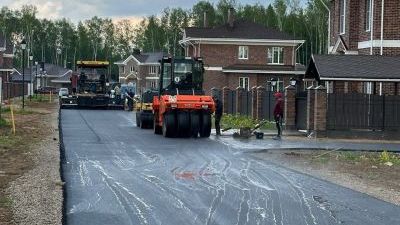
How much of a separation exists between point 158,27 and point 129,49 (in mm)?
24959

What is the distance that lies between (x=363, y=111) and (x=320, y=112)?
1.97 m

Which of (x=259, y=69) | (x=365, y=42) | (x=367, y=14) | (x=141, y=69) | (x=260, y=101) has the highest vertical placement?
(x=367, y=14)

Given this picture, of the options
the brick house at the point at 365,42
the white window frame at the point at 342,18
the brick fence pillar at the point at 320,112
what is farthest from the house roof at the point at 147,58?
the brick fence pillar at the point at 320,112

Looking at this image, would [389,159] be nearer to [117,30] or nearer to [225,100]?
[225,100]

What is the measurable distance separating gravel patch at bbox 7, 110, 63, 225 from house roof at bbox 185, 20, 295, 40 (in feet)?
164

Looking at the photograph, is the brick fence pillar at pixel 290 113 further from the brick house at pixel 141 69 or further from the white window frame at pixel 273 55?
the brick house at pixel 141 69

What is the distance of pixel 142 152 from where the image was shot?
2205 centimetres

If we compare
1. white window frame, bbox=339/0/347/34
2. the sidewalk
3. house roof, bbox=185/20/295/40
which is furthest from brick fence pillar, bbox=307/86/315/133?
house roof, bbox=185/20/295/40

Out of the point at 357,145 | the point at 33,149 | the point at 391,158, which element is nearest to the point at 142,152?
the point at 33,149

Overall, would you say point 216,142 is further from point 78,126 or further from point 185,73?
point 78,126

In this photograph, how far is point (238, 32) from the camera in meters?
70.4

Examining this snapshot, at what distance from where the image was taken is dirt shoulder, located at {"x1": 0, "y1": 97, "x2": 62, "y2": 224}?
1080 cm

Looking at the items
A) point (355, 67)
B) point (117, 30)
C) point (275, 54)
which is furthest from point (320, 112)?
point (117, 30)

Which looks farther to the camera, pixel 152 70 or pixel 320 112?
pixel 152 70
